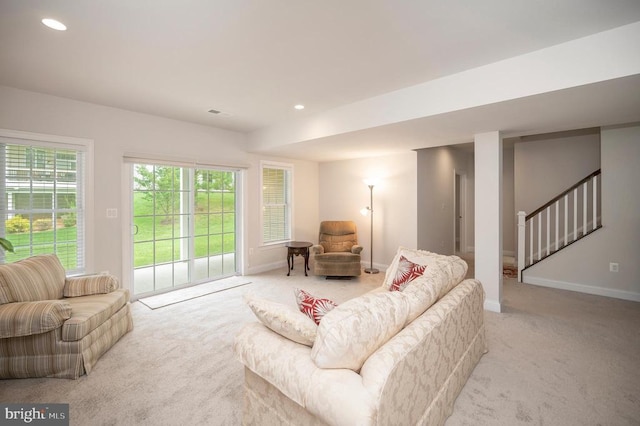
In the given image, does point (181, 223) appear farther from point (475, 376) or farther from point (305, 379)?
point (475, 376)

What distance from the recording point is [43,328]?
2.19 metres

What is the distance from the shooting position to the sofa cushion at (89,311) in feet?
7.49

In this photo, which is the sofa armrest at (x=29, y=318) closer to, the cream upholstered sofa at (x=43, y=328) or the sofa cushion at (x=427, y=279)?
the cream upholstered sofa at (x=43, y=328)

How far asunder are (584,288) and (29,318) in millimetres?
6336

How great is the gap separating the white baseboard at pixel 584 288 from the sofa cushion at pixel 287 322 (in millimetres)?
4761

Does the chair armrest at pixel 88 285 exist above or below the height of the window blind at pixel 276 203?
below

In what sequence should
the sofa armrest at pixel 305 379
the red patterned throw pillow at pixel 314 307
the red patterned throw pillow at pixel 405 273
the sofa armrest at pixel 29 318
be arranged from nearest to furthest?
1. the sofa armrest at pixel 305 379
2. the red patterned throw pillow at pixel 314 307
3. the sofa armrest at pixel 29 318
4. the red patterned throw pillow at pixel 405 273

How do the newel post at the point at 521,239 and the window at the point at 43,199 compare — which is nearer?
the window at the point at 43,199

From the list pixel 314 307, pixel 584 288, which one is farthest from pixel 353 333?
pixel 584 288

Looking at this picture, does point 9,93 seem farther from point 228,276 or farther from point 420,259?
point 420,259

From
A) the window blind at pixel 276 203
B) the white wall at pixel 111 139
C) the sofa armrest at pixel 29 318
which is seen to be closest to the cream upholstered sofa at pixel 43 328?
the sofa armrest at pixel 29 318

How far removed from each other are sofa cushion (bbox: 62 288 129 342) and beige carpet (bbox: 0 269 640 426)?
0.34 metres

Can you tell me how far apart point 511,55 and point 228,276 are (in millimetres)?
4931

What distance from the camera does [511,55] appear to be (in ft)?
8.25
